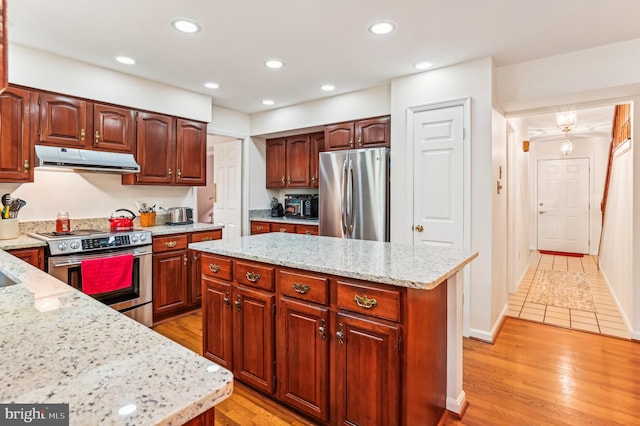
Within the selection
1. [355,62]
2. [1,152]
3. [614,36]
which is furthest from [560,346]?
[1,152]

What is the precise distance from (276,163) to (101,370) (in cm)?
467

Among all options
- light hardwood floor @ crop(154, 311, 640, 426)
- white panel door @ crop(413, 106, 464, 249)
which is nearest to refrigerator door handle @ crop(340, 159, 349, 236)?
white panel door @ crop(413, 106, 464, 249)

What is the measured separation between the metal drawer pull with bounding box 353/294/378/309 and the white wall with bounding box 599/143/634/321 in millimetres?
3024

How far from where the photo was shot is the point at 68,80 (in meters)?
3.05

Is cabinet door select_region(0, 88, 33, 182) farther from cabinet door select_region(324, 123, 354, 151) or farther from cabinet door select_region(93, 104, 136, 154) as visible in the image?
cabinet door select_region(324, 123, 354, 151)

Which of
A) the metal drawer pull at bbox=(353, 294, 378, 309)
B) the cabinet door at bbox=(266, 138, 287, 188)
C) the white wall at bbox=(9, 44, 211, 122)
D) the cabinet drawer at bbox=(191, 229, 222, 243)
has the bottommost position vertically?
the metal drawer pull at bbox=(353, 294, 378, 309)

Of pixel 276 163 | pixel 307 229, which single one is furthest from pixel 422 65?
pixel 276 163

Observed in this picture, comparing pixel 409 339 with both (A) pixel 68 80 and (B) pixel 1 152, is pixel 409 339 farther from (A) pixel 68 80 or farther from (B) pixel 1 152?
(A) pixel 68 80

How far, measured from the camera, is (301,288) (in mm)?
1810

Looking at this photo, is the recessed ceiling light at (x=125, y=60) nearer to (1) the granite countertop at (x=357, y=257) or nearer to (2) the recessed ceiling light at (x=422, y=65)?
(1) the granite countertop at (x=357, y=257)

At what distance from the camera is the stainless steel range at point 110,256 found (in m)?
2.67

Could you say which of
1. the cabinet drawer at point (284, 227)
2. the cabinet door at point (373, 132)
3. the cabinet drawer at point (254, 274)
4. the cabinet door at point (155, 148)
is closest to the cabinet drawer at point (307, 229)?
the cabinet drawer at point (284, 227)

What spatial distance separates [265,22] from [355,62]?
101 centimetres

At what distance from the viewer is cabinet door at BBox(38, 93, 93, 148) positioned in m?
2.92
